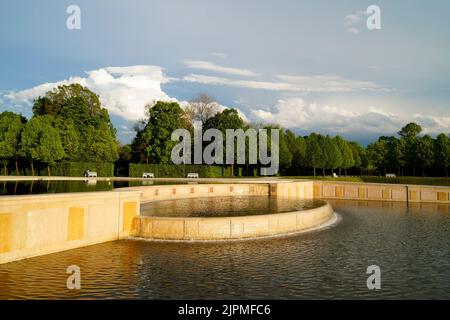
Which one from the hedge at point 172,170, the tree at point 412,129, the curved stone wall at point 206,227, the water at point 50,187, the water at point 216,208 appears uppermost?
the tree at point 412,129

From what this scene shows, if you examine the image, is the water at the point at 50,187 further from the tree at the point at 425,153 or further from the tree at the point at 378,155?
the tree at the point at 378,155

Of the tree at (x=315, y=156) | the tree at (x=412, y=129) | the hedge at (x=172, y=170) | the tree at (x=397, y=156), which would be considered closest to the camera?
the hedge at (x=172, y=170)

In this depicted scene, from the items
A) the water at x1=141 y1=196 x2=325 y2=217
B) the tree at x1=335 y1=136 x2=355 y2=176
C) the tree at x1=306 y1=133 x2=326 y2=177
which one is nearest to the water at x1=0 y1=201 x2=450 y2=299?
the water at x1=141 y1=196 x2=325 y2=217

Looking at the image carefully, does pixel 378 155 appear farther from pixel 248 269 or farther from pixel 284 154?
pixel 248 269

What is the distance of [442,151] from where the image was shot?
7250 cm

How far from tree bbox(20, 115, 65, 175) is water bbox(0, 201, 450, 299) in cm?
4615

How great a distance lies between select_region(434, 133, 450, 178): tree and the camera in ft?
235

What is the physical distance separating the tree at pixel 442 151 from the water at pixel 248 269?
218 ft

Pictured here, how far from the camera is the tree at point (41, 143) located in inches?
2085

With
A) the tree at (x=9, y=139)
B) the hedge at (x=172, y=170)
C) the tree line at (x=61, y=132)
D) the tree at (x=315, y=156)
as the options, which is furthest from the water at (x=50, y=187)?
the tree at (x=315, y=156)

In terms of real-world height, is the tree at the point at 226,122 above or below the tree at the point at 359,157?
above

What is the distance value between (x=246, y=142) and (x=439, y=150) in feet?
130

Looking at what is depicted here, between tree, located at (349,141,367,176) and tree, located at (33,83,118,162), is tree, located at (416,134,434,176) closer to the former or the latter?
tree, located at (349,141,367,176)
